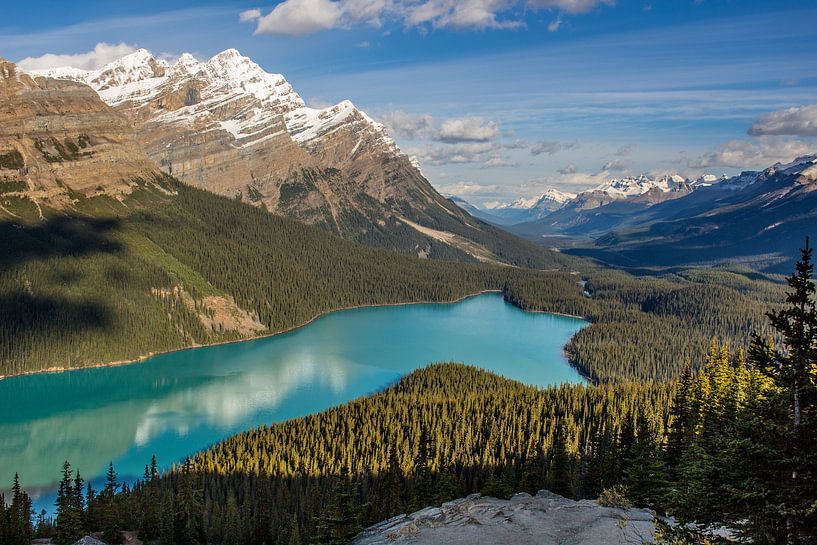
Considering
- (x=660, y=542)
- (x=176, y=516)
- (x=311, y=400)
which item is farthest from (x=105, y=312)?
(x=660, y=542)

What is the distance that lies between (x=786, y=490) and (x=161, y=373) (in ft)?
447

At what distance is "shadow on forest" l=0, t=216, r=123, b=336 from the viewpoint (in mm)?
138750

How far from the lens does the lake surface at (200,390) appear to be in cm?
8969

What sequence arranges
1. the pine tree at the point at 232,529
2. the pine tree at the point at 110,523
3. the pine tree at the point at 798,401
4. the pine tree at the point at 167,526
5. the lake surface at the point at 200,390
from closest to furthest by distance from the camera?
the pine tree at the point at 798,401, the pine tree at the point at 110,523, the pine tree at the point at 167,526, the pine tree at the point at 232,529, the lake surface at the point at 200,390

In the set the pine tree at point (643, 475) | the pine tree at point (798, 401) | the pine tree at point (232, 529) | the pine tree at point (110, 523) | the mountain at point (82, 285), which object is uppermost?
the mountain at point (82, 285)

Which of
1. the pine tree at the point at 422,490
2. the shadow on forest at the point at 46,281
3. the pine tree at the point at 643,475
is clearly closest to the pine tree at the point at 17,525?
the pine tree at the point at 422,490

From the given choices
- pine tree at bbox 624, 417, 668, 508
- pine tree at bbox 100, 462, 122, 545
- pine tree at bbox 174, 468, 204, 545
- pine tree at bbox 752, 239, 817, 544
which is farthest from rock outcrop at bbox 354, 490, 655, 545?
pine tree at bbox 100, 462, 122, 545

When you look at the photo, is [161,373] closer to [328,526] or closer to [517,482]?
[517,482]

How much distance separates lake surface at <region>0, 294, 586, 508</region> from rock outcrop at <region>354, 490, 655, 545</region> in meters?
58.0

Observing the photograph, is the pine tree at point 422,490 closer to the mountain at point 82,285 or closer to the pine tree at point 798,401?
the pine tree at point 798,401

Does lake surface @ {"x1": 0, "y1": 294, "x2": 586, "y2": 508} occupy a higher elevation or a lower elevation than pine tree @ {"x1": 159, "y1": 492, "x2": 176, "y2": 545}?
higher

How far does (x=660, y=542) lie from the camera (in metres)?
A: 23.5

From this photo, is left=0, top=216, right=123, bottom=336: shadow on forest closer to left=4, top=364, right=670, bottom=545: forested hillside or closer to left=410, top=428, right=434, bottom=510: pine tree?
left=4, top=364, right=670, bottom=545: forested hillside

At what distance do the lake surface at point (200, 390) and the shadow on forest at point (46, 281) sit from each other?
1609 cm
